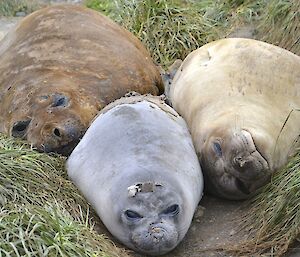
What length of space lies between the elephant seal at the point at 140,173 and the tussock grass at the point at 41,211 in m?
0.12

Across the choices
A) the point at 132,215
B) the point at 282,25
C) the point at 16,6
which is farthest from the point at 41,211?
the point at 16,6

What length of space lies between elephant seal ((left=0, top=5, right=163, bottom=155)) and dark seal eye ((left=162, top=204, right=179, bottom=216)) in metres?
1.28

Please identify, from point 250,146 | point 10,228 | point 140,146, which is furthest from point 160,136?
point 10,228

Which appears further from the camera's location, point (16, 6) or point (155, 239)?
point (16, 6)

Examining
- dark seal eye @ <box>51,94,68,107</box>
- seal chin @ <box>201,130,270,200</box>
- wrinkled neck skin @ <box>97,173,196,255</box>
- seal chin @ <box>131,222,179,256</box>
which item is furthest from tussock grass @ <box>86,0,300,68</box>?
seal chin @ <box>131,222,179,256</box>

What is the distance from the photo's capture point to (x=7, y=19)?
514 inches

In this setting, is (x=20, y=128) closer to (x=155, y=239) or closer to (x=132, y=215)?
(x=132, y=215)

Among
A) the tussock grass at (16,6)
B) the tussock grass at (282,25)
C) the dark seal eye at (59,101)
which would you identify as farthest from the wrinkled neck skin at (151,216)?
the tussock grass at (16,6)

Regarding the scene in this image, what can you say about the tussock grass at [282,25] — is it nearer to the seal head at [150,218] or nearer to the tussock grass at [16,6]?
the seal head at [150,218]

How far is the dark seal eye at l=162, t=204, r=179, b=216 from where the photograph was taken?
191 inches

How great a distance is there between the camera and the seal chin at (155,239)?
4.77 meters

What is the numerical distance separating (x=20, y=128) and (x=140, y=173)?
57.0 inches

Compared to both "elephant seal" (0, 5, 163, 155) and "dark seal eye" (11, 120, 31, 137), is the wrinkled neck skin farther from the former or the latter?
"dark seal eye" (11, 120, 31, 137)

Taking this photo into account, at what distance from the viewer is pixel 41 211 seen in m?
4.51
